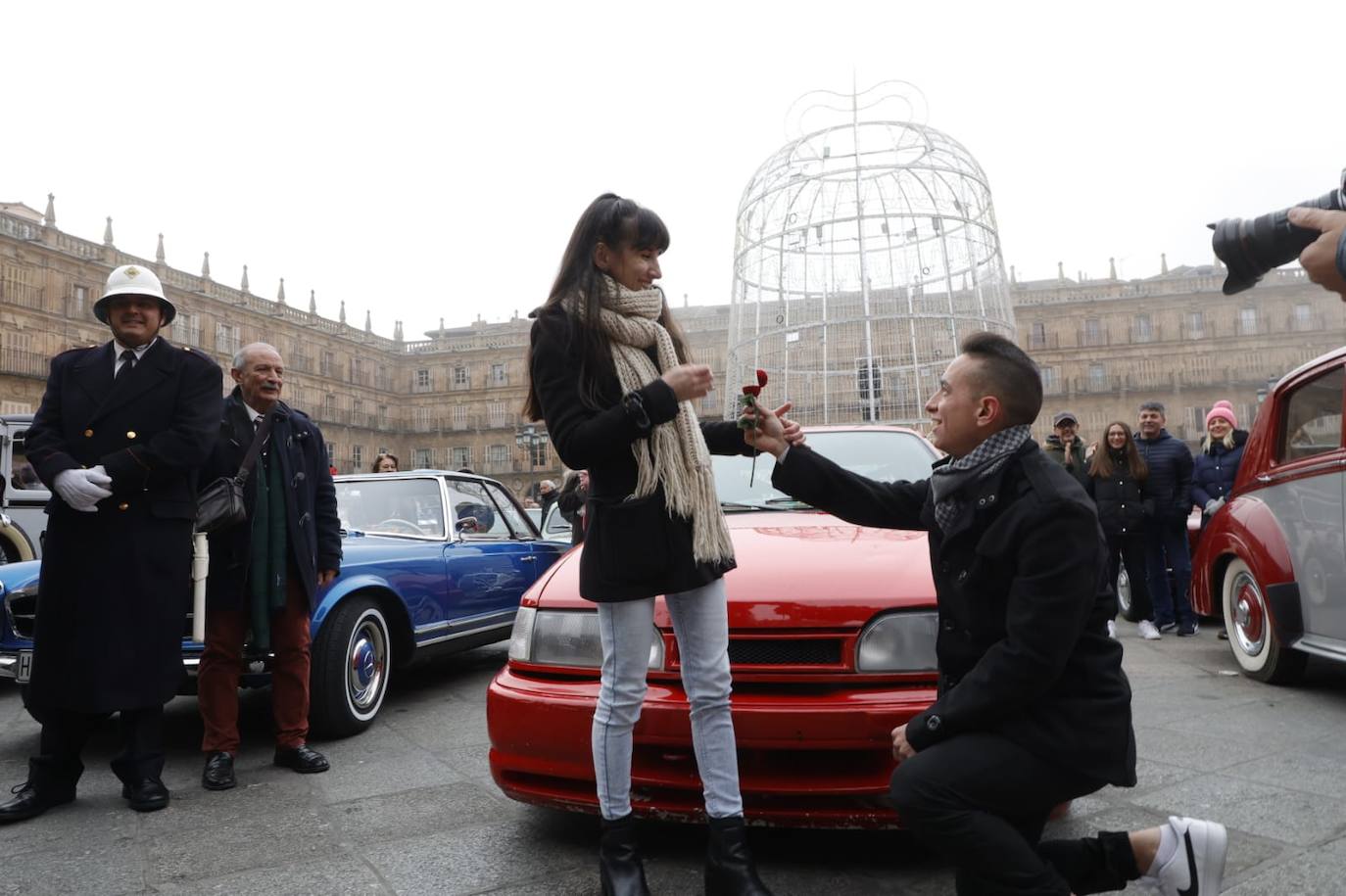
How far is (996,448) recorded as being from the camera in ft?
5.97

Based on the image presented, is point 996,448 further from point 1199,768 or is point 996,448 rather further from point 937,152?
point 937,152

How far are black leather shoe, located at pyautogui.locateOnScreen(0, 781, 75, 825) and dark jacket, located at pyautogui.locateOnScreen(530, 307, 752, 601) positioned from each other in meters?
2.30

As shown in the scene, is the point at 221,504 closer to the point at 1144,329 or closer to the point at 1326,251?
the point at 1326,251

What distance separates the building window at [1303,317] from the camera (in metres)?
53.4

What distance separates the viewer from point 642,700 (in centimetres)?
221

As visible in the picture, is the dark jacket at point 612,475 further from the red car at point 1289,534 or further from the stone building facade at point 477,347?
the stone building facade at point 477,347

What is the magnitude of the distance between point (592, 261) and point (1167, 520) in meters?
6.33

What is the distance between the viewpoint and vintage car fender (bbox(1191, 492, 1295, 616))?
189 inches

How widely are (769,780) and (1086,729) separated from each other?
0.93m

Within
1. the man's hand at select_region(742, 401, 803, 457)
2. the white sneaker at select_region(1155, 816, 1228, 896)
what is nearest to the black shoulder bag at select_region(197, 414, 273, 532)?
the man's hand at select_region(742, 401, 803, 457)

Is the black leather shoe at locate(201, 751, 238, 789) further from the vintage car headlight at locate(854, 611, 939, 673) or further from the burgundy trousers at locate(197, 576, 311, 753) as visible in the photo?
the vintage car headlight at locate(854, 611, 939, 673)

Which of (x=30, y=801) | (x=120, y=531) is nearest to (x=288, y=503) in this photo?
(x=120, y=531)

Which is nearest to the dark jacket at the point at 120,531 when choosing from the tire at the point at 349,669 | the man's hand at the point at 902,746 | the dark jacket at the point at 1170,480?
the tire at the point at 349,669

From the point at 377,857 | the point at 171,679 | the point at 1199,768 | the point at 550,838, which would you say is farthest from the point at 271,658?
the point at 1199,768
